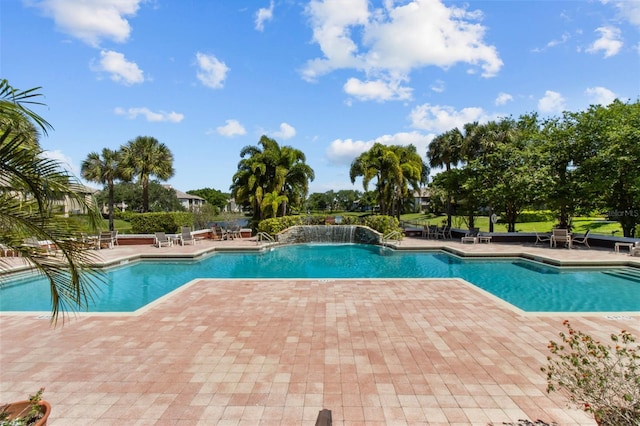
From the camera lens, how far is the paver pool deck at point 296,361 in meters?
3.62

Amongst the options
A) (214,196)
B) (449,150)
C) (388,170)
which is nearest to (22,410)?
(388,170)

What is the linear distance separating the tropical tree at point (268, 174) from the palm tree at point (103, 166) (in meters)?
8.59

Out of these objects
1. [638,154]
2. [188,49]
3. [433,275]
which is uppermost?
[188,49]

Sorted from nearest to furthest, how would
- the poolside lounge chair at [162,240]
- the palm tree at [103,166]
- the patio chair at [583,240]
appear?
1. the patio chair at [583,240]
2. the poolside lounge chair at [162,240]
3. the palm tree at [103,166]

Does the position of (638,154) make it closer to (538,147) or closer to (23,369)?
(538,147)

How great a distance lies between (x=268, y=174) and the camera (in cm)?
2486

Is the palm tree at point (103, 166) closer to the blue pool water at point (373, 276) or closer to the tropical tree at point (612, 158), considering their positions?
the blue pool water at point (373, 276)

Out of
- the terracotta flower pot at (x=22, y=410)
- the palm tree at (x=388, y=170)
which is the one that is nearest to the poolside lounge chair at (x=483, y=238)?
the palm tree at (x=388, y=170)

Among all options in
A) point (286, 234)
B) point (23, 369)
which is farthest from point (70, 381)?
point (286, 234)

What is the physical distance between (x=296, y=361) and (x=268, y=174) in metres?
21.0

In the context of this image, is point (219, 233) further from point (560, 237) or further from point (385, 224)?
point (560, 237)

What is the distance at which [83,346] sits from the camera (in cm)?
538

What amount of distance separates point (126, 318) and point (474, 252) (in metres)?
14.3

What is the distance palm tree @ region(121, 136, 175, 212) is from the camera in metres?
23.4
